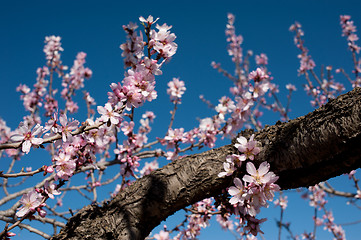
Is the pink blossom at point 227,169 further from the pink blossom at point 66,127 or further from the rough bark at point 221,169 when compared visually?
the pink blossom at point 66,127

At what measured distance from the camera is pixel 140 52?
178 cm

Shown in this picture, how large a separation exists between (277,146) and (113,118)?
101cm

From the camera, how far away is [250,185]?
133cm

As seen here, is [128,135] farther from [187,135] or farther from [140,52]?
[140,52]

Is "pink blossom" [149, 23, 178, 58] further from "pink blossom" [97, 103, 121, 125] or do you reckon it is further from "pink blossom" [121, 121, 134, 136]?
"pink blossom" [121, 121, 134, 136]

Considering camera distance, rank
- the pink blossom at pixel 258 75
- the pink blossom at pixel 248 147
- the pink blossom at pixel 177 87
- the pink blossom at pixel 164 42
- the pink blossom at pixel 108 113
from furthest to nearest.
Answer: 1. the pink blossom at pixel 177 87
2. the pink blossom at pixel 258 75
3. the pink blossom at pixel 164 42
4. the pink blossom at pixel 108 113
5. the pink blossom at pixel 248 147

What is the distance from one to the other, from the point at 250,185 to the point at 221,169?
0.23 meters

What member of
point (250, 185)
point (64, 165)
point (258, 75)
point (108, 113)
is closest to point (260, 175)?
point (250, 185)

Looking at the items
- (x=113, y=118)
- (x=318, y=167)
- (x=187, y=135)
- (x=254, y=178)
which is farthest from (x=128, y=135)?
(x=318, y=167)

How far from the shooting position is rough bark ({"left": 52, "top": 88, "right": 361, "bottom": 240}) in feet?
4.19

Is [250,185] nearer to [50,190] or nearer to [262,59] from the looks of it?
[50,190]

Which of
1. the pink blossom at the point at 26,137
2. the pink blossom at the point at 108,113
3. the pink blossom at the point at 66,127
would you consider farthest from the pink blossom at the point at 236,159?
the pink blossom at the point at 26,137

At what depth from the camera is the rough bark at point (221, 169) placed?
50.3 inches

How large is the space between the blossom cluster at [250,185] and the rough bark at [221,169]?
76 millimetres
